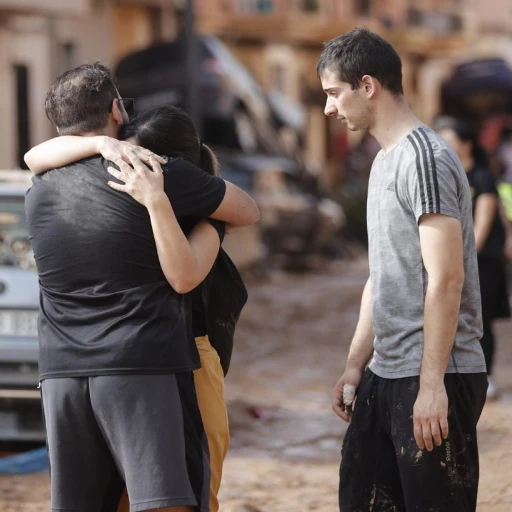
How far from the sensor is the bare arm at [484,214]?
7.91 metres

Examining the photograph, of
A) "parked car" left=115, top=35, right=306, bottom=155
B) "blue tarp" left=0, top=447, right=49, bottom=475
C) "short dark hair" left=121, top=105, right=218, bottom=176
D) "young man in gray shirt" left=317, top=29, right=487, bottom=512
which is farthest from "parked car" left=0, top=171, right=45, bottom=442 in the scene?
"parked car" left=115, top=35, right=306, bottom=155

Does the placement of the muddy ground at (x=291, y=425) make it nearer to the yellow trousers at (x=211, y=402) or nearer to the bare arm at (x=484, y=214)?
the bare arm at (x=484, y=214)

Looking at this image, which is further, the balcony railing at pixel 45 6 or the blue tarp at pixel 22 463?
the balcony railing at pixel 45 6

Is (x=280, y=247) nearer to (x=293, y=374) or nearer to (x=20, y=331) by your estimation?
(x=293, y=374)

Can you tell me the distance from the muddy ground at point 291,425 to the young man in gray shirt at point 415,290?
226 cm

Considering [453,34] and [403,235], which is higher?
[453,34]

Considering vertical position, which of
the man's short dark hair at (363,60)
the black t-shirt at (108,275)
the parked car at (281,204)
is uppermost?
the man's short dark hair at (363,60)

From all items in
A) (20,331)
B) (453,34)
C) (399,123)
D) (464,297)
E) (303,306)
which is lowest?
(303,306)

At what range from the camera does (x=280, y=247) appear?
1991 centimetres

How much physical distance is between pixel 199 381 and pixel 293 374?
6.53 meters

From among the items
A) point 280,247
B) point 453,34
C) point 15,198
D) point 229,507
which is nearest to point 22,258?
point 15,198

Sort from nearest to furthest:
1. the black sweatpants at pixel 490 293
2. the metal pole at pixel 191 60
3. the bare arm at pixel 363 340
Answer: the bare arm at pixel 363 340, the black sweatpants at pixel 490 293, the metal pole at pixel 191 60

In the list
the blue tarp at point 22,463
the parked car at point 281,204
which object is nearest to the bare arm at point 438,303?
the blue tarp at point 22,463

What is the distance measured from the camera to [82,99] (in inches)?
147
